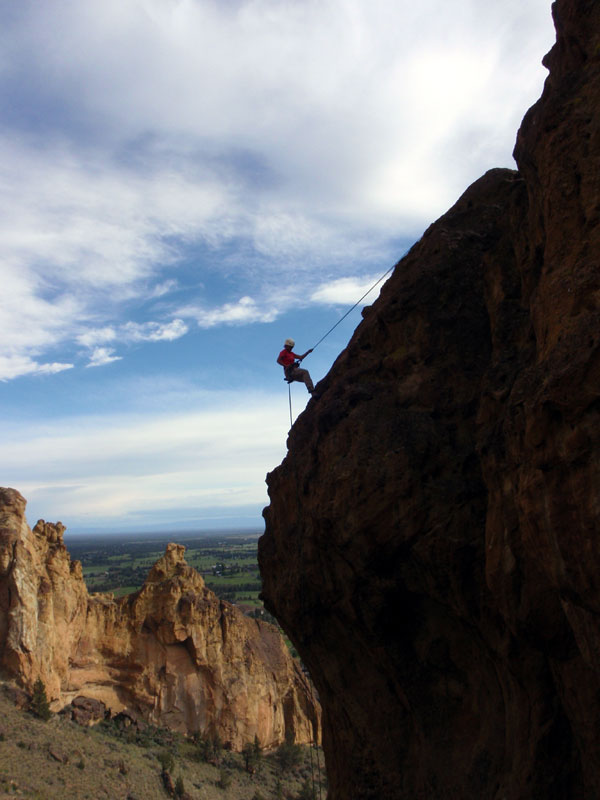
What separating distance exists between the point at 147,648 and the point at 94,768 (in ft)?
34.1

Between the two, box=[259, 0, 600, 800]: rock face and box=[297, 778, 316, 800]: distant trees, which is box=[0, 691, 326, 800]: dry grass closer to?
box=[297, 778, 316, 800]: distant trees

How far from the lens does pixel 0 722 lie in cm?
2964

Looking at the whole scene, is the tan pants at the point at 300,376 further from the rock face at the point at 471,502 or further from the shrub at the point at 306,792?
the shrub at the point at 306,792

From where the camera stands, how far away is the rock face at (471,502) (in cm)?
607

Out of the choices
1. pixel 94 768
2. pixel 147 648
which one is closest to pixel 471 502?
pixel 94 768

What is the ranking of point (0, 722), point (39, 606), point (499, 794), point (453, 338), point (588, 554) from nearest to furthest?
point (588, 554) → point (499, 794) → point (453, 338) → point (0, 722) → point (39, 606)

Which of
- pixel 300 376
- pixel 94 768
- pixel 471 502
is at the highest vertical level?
pixel 300 376

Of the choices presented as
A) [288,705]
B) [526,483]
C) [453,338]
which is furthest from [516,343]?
[288,705]

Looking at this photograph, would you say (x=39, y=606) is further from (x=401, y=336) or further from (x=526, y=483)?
(x=526, y=483)

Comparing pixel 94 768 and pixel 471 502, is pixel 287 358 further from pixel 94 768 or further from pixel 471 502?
pixel 94 768

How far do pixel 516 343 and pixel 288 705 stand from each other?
44614 mm

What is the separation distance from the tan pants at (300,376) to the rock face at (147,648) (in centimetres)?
2596

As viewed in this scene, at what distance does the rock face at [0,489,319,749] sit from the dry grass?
8.64 ft

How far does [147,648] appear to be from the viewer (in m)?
40.3
